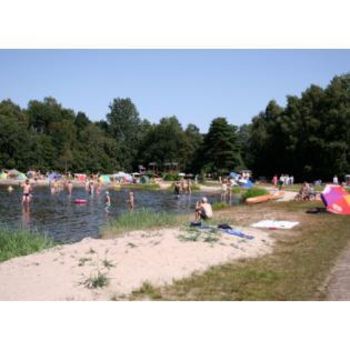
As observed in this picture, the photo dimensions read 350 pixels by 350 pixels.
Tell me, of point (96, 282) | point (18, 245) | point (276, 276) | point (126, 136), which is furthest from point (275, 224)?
point (126, 136)

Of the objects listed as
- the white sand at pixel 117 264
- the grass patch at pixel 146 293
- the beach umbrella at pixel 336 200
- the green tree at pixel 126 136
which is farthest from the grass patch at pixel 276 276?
the green tree at pixel 126 136

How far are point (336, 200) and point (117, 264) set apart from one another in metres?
12.2

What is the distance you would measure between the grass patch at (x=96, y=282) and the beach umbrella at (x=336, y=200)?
12.6m

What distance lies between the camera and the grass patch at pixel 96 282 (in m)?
7.54

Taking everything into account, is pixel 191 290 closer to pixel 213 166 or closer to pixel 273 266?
pixel 273 266

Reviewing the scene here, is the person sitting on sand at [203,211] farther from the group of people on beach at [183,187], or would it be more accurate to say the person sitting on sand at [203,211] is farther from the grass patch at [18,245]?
the group of people on beach at [183,187]

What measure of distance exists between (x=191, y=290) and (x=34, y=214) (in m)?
16.5

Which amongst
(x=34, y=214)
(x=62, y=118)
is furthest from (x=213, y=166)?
(x=34, y=214)

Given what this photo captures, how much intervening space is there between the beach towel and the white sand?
322 cm

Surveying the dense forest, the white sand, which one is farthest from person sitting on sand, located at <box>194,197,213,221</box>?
the dense forest

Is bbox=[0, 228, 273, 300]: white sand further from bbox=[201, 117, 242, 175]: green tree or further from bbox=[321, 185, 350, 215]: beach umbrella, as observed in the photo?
bbox=[201, 117, 242, 175]: green tree

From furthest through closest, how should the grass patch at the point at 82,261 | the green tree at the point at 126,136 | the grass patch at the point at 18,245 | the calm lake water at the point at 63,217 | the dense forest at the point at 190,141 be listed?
the dense forest at the point at 190,141, the green tree at the point at 126,136, the calm lake water at the point at 63,217, the grass patch at the point at 18,245, the grass patch at the point at 82,261

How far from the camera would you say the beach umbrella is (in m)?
18.5
